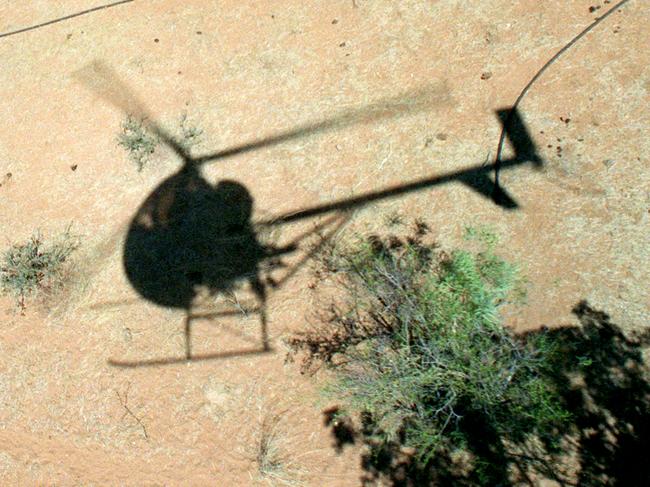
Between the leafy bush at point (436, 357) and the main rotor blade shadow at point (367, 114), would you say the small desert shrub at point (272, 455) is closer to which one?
the leafy bush at point (436, 357)

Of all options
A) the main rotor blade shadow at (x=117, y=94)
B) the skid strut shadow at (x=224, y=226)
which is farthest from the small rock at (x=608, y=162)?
the main rotor blade shadow at (x=117, y=94)

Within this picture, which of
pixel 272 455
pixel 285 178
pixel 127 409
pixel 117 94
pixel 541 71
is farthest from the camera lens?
pixel 117 94

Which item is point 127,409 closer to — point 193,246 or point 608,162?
point 193,246

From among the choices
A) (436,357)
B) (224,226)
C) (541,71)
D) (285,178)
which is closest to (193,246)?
(224,226)

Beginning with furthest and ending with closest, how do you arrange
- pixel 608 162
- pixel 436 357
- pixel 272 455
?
pixel 608 162
pixel 272 455
pixel 436 357

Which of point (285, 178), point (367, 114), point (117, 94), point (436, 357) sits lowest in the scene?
point (436, 357)

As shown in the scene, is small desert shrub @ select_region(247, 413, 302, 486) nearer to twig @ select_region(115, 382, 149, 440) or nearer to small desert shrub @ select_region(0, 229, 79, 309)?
twig @ select_region(115, 382, 149, 440)

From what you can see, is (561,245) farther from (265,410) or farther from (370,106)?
(265,410)
